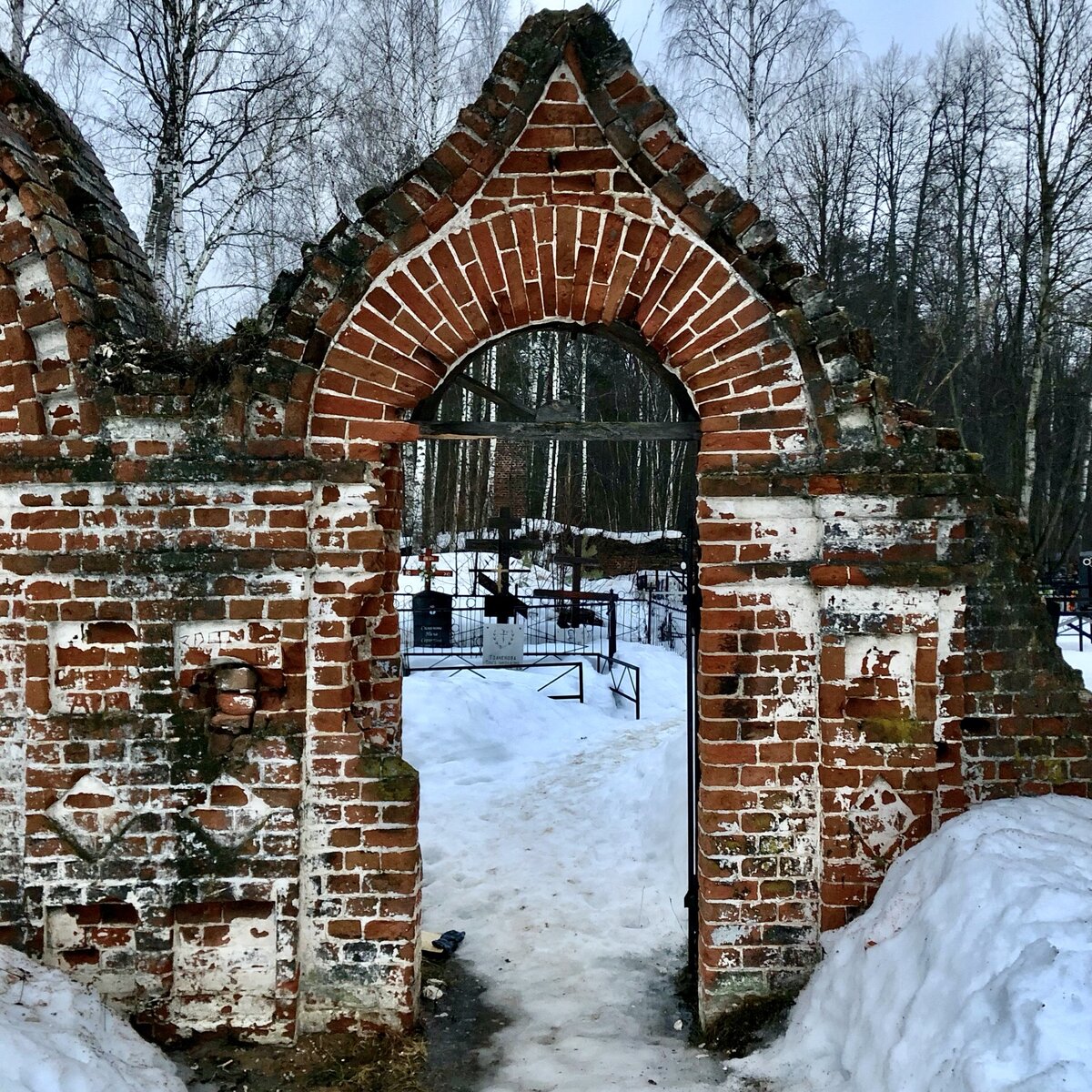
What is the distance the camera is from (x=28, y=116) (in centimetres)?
374

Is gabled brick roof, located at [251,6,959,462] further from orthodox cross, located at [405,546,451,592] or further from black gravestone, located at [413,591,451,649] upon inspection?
orthodox cross, located at [405,546,451,592]

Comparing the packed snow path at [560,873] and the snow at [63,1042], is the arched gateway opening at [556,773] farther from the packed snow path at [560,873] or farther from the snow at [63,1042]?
the snow at [63,1042]

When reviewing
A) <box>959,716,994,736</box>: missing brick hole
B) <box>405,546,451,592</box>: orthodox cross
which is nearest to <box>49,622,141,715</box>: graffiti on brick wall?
<box>959,716,994,736</box>: missing brick hole

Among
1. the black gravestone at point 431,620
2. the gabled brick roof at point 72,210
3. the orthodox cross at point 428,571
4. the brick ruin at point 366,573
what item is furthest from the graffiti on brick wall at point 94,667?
the orthodox cross at point 428,571

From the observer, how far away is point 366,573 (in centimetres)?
339

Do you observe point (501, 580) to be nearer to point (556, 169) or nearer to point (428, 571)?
point (428, 571)

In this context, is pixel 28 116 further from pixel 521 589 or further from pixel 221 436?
pixel 521 589

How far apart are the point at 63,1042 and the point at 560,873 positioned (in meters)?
3.51

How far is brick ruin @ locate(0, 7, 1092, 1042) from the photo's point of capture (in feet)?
10.8

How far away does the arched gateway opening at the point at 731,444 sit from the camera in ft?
10.9

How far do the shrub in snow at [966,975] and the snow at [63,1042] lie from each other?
2139mm

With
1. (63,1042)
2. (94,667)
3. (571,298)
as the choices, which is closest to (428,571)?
(94,667)

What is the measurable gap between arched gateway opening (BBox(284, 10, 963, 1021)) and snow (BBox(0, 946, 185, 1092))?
67 cm

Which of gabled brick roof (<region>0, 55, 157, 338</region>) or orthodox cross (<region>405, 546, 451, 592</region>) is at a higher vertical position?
gabled brick roof (<region>0, 55, 157, 338</region>)
